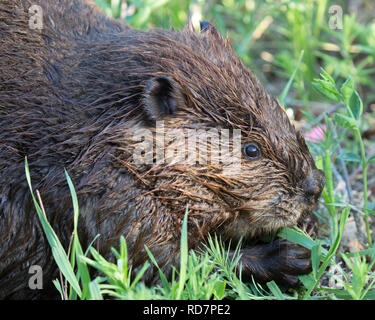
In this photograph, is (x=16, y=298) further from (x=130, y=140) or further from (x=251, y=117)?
(x=251, y=117)

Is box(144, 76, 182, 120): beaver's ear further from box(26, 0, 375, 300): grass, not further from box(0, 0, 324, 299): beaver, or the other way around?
box(26, 0, 375, 300): grass

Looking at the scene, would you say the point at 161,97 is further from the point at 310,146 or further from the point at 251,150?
the point at 310,146

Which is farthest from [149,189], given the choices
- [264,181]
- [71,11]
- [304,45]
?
[304,45]

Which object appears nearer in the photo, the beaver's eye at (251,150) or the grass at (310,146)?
the grass at (310,146)

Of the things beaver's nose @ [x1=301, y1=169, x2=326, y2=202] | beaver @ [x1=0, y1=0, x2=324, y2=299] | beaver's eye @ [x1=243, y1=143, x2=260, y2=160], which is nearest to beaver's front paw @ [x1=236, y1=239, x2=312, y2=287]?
beaver @ [x1=0, y1=0, x2=324, y2=299]

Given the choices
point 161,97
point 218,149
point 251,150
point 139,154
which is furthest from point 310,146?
point 139,154

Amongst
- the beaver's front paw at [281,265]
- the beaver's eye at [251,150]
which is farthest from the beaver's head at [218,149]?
the beaver's front paw at [281,265]

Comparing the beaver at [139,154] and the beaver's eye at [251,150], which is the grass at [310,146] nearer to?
the beaver at [139,154]
